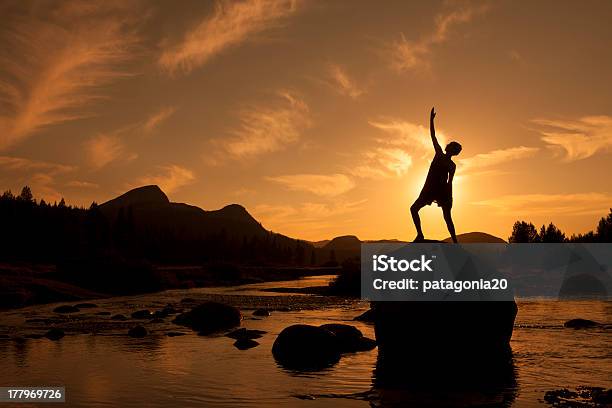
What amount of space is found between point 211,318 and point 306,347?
48.0 feet

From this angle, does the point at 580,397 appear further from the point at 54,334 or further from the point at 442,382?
the point at 54,334

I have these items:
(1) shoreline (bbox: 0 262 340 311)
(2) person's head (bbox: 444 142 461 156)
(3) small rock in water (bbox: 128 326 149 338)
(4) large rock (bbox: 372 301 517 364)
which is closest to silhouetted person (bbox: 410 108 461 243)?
(2) person's head (bbox: 444 142 461 156)

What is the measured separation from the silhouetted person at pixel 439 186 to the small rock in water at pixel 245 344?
9273mm

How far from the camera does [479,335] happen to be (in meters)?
23.7

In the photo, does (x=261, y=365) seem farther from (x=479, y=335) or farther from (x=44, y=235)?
(x=44, y=235)

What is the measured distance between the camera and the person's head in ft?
85.0

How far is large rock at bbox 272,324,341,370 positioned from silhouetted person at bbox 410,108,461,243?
561cm

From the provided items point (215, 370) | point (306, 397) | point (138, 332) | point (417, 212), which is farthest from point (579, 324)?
point (138, 332)

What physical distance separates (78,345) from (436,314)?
16720mm

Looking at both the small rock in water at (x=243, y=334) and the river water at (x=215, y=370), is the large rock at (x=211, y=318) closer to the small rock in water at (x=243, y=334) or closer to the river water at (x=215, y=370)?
the river water at (x=215, y=370)

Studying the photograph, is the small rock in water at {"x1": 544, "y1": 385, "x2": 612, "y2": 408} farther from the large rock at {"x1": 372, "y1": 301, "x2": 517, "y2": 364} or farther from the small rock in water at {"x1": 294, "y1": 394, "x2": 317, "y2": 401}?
the small rock in water at {"x1": 294, "y1": 394, "x2": 317, "y2": 401}

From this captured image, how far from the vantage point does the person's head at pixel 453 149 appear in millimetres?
25906

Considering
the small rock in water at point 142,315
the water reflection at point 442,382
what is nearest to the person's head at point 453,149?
the water reflection at point 442,382

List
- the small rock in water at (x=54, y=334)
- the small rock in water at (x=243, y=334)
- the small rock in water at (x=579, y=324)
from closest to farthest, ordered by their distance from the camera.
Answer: the small rock in water at (x=54, y=334) < the small rock in water at (x=243, y=334) < the small rock in water at (x=579, y=324)
